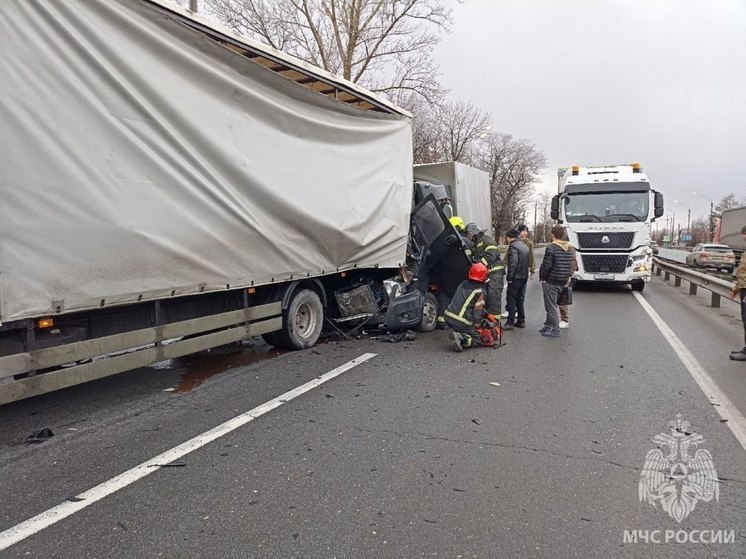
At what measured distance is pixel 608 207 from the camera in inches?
535

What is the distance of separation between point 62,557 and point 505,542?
2200 mm

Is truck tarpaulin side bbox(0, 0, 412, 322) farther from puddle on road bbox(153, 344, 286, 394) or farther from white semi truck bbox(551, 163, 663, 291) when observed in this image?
white semi truck bbox(551, 163, 663, 291)

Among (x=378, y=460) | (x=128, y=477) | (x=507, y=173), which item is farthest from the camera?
(x=507, y=173)

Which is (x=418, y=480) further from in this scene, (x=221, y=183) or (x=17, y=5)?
(x=17, y=5)

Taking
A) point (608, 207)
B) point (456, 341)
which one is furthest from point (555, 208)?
point (456, 341)

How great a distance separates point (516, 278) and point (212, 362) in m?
5.16

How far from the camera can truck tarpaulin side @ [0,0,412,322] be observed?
11.4ft

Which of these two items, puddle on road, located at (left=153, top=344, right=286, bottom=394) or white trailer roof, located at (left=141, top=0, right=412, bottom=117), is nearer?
white trailer roof, located at (left=141, top=0, right=412, bottom=117)

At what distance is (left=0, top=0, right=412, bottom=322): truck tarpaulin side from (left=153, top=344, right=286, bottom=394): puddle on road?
1.17 m

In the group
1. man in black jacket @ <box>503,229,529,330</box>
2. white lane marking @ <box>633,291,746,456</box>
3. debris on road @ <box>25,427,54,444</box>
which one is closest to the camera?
debris on road @ <box>25,427,54,444</box>

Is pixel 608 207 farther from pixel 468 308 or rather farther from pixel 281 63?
pixel 281 63

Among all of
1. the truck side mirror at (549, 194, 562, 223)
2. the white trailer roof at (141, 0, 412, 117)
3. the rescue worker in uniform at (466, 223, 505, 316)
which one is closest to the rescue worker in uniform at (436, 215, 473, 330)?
the rescue worker in uniform at (466, 223, 505, 316)

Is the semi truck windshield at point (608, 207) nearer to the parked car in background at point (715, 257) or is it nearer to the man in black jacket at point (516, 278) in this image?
the man in black jacket at point (516, 278)

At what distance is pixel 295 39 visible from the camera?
80.8 feet
